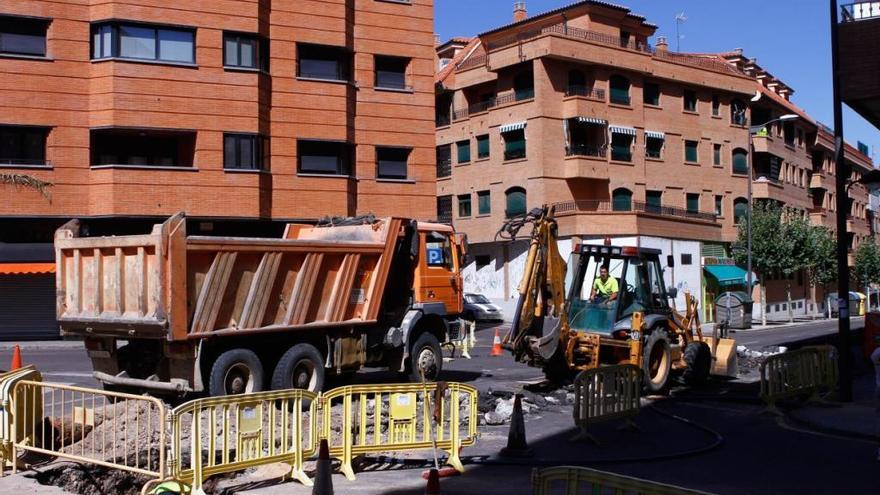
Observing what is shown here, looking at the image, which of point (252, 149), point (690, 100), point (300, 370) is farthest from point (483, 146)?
point (300, 370)

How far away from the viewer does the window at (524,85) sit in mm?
45156

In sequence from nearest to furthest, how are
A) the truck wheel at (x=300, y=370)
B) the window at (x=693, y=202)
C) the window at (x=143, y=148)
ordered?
the truck wheel at (x=300, y=370), the window at (x=143, y=148), the window at (x=693, y=202)

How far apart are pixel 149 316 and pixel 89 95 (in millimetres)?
19404

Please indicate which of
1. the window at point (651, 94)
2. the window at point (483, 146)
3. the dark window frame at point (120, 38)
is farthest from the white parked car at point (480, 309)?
the dark window frame at point (120, 38)

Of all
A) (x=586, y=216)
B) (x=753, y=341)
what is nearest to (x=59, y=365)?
(x=753, y=341)

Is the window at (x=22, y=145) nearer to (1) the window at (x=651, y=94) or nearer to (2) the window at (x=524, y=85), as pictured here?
(2) the window at (x=524, y=85)

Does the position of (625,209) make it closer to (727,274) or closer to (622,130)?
(622,130)

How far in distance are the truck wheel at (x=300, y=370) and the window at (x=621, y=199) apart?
34.5 meters

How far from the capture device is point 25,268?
28.7 m

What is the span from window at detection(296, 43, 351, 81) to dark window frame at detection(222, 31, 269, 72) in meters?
1.18

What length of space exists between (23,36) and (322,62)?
9622mm

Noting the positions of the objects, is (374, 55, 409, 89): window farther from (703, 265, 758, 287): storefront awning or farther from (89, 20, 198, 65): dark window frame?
(703, 265, 758, 287): storefront awning

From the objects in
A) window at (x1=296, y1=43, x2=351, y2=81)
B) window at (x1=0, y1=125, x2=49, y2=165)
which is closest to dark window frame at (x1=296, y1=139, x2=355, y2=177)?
window at (x1=296, y1=43, x2=351, y2=81)

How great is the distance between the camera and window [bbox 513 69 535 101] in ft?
148
